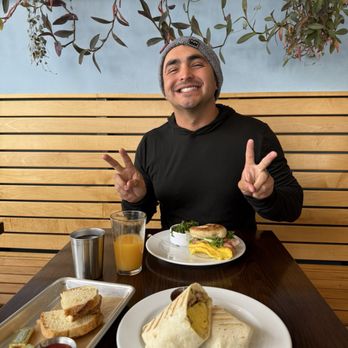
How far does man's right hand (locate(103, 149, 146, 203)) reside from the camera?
133 centimetres

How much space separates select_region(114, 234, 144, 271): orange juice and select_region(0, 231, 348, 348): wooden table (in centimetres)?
3

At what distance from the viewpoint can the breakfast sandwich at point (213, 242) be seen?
107cm

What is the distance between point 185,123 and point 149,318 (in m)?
1.21

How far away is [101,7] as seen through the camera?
2070 mm

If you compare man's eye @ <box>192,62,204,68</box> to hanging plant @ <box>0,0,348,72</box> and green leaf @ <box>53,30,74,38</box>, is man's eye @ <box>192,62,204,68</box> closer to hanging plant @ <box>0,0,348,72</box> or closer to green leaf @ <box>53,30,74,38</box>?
hanging plant @ <box>0,0,348,72</box>

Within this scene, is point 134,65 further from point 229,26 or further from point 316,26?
point 316,26

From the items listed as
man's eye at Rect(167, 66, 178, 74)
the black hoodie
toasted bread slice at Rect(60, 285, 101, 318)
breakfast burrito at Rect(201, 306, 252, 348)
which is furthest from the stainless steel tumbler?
man's eye at Rect(167, 66, 178, 74)

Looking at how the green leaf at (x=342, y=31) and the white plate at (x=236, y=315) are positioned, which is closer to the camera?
the white plate at (x=236, y=315)

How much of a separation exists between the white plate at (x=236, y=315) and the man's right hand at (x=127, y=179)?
23.5 inches

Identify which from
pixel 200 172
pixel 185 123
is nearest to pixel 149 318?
pixel 200 172

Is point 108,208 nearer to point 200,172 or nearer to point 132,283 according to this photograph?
point 200,172

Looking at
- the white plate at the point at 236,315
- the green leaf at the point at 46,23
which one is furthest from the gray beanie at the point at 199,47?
the white plate at the point at 236,315

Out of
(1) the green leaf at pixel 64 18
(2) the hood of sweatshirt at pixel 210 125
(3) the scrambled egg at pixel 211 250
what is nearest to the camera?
(3) the scrambled egg at pixel 211 250

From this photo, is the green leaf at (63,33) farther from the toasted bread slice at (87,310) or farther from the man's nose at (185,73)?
the toasted bread slice at (87,310)
